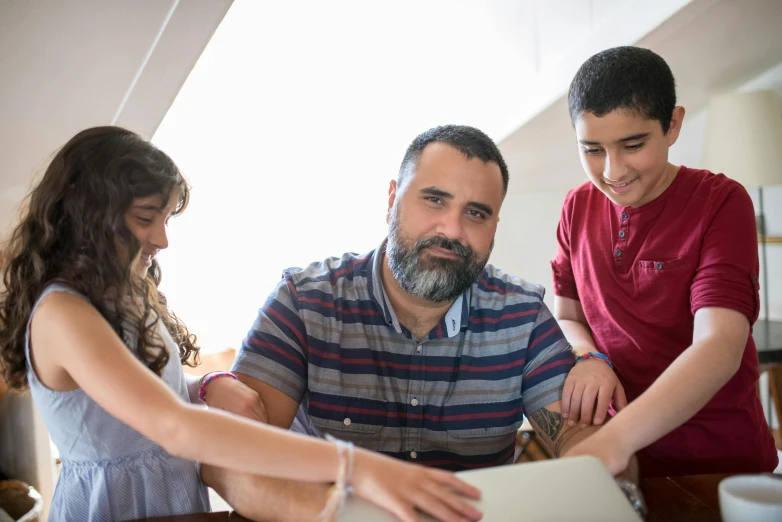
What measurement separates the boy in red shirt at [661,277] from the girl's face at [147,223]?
80cm

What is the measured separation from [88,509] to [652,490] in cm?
91

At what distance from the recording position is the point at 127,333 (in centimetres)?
118

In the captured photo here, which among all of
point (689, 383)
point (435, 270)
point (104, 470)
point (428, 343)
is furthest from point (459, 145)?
point (104, 470)

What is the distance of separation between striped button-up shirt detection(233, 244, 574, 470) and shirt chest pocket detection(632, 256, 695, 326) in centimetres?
20

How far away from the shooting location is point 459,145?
4.52 ft

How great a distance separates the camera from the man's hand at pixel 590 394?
123 cm

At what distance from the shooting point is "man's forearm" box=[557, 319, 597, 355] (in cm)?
142

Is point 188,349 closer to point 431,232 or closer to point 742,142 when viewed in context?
point 431,232

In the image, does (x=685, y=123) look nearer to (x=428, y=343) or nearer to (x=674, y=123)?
(x=674, y=123)

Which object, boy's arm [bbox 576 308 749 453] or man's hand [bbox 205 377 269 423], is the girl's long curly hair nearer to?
man's hand [bbox 205 377 269 423]

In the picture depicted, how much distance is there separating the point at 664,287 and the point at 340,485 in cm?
86

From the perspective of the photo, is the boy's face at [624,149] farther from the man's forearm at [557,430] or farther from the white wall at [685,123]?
the white wall at [685,123]

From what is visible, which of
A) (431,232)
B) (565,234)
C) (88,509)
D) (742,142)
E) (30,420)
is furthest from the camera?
(742,142)

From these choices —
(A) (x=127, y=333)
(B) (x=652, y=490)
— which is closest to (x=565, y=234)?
(B) (x=652, y=490)
